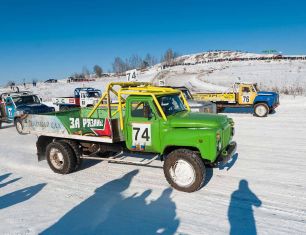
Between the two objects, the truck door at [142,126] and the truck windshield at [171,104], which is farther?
the truck windshield at [171,104]

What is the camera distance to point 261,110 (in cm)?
1581

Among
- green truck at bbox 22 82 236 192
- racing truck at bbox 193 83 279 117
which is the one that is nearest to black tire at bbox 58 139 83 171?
green truck at bbox 22 82 236 192

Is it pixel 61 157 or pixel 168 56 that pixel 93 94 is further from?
pixel 168 56

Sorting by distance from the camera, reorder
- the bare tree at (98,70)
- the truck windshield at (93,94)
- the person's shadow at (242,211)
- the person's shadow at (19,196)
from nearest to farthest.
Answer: the person's shadow at (242,211) < the person's shadow at (19,196) < the truck windshield at (93,94) < the bare tree at (98,70)

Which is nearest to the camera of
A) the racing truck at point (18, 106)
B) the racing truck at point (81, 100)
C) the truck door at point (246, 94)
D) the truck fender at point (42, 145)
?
the truck fender at point (42, 145)

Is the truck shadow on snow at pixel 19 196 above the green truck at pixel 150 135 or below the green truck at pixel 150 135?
below

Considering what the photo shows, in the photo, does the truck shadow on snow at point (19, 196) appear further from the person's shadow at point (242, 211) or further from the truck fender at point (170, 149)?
the person's shadow at point (242, 211)

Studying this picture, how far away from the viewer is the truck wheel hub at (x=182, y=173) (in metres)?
5.96

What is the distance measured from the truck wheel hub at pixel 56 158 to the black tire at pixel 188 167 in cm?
316

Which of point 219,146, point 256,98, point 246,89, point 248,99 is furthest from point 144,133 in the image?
point 246,89

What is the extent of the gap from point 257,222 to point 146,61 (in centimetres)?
13274

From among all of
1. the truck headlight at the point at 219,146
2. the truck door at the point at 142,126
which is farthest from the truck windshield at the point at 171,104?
the truck headlight at the point at 219,146

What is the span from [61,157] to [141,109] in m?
2.74

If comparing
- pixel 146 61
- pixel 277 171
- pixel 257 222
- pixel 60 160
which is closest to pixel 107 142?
pixel 60 160
